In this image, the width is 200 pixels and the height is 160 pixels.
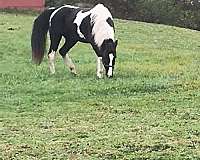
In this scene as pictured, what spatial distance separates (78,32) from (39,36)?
3.63 ft

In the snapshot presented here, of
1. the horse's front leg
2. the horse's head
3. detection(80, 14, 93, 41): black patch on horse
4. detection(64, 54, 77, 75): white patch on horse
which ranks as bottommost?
detection(64, 54, 77, 75): white patch on horse

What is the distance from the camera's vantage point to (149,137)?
668 centimetres

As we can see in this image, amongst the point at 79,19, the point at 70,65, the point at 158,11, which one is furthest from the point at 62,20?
the point at 158,11

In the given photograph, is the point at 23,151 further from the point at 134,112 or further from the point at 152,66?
the point at 152,66

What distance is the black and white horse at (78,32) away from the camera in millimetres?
12688

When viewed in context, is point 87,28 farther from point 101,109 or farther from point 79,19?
point 101,109

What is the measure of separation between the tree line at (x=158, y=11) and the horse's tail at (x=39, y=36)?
22730mm

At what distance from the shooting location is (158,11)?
3694 centimetres

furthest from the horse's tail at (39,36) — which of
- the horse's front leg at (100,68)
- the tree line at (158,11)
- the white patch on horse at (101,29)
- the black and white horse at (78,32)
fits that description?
the tree line at (158,11)

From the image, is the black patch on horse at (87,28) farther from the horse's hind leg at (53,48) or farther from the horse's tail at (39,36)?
the horse's tail at (39,36)

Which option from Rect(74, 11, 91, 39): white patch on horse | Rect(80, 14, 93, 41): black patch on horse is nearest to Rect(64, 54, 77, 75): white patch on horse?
Rect(74, 11, 91, 39): white patch on horse

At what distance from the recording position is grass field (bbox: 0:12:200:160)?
6250 mm

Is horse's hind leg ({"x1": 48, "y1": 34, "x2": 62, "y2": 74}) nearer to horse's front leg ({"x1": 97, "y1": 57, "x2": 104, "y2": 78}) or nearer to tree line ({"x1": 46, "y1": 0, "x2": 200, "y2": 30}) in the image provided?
horse's front leg ({"x1": 97, "y1": 57, "x2": 104, "y2": 78})

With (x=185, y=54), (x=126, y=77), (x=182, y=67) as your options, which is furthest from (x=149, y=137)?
(x=185, y=54)
